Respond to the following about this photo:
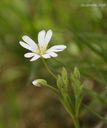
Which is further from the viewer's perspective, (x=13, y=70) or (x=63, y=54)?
(x=13, y=70)

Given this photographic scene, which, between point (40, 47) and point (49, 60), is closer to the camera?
point (40, 47)

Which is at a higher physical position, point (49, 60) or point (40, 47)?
point (49, 60)

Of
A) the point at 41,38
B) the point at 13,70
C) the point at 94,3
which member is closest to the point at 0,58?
the point at 13,70

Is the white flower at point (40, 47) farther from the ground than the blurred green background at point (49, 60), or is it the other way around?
the blurred green background at point (49, 60)

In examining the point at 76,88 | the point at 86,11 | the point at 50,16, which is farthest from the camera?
the point at 50,16

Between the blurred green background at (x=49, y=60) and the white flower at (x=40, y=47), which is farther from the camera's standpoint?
the blurred green background at (x=49, y=60)

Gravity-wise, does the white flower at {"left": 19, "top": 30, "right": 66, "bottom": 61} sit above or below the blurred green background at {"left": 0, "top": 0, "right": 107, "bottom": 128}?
below

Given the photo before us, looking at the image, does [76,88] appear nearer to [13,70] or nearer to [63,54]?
[63,54]

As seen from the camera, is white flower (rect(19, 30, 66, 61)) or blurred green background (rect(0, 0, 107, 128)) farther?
blurred green background (rect(0, 0, 107, 128))
